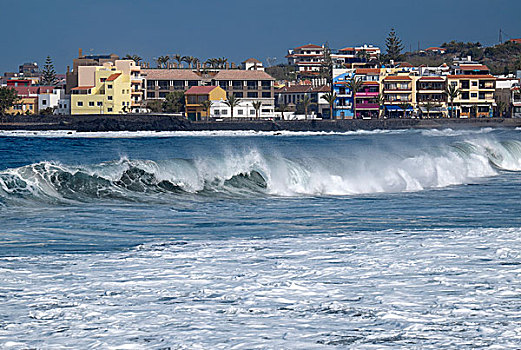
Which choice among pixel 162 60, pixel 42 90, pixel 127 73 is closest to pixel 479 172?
pixel 127 73

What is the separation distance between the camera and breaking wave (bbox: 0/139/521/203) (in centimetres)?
1562

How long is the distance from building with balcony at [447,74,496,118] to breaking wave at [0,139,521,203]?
73.1m

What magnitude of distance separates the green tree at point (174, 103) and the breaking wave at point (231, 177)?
67449 millimetres

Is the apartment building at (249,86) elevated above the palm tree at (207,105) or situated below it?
above

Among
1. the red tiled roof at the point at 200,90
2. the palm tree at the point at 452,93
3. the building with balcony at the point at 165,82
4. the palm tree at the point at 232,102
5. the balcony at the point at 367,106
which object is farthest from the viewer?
the building with balcony at the point at 165,82

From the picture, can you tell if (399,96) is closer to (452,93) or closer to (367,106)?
(367,106)

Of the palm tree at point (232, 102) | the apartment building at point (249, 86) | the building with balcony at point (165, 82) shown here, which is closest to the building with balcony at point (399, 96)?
the apartment building at point (249, 86)

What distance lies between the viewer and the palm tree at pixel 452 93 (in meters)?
91.6

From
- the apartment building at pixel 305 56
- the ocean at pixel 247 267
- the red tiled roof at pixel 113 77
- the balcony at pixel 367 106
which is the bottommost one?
the ocean at pixel 247 267

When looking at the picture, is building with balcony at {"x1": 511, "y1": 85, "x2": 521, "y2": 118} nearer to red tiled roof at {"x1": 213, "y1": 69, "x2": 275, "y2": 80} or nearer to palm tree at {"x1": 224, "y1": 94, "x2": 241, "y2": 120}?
red tiled roof at {"x1": 213, "y1": 69, "x2": 275, "y2": 80}

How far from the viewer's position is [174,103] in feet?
297

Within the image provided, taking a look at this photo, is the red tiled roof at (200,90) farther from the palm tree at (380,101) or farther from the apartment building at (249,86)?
the palm tree at (380,101)

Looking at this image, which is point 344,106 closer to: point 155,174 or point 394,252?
point 155,174

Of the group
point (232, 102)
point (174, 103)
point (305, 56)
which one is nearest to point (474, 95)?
point (232, 102)
